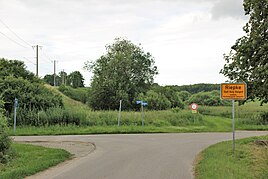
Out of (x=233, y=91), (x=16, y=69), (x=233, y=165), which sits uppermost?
(x=16, y=69)

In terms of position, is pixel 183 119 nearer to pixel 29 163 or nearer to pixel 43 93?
pixel 43 93

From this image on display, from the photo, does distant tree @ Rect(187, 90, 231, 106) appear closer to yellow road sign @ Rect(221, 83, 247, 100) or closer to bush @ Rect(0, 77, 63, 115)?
bush @ Rect(0, 77, 63, 115)

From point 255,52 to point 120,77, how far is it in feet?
140

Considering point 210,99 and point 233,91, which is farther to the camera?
point 210,99

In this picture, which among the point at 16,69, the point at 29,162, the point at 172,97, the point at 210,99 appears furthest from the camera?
the point at 210,99

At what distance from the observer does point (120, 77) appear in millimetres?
62438

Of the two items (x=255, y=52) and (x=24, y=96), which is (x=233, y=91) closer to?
(x=255, y=52)

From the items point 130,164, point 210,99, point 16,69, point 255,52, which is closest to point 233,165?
point 130,164

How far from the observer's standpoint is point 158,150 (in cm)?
1783

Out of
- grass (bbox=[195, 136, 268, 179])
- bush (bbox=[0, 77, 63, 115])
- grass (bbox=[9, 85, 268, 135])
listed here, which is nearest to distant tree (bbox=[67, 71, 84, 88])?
bush (bbox=[0, 77, 63, 115])

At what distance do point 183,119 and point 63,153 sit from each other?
24671 millimetres

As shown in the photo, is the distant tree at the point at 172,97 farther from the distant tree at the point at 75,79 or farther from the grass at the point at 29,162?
the distant tree at the point at 75,79

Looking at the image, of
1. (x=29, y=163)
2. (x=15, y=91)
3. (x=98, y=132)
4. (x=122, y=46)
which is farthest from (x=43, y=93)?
(x=122, y=46)

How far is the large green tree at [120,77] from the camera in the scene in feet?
200
